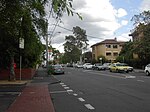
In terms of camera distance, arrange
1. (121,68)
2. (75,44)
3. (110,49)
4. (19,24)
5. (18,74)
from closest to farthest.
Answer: (19,24) → (18,74) → (121,68) → (110,49) → (75,44)

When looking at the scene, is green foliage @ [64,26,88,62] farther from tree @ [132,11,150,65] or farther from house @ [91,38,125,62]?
tree @ [132,11,150,65]

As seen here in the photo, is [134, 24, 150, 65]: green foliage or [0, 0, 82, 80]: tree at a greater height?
[134, 24, 150, 65]: green foliage

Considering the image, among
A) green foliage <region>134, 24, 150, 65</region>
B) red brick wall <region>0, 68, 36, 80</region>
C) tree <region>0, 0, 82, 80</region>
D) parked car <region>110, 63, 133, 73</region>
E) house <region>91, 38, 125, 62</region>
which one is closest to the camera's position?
tree <region>0, 0, 82, 80</region>

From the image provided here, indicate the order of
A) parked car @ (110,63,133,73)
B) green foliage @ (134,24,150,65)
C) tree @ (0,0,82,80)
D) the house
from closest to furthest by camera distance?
tree @ (0,0,82,80) < parked car @ (110,63,133,73) < green foliage @ (134,24,150,65) < the house

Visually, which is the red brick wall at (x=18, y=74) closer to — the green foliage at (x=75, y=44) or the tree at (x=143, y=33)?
the tree at (x=143, y=33)

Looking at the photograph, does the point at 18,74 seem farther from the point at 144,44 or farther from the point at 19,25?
the point at 144,44

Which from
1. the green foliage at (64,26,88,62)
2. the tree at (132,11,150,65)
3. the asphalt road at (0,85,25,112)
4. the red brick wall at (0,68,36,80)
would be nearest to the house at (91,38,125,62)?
the green foliage at (64,26,88,62)

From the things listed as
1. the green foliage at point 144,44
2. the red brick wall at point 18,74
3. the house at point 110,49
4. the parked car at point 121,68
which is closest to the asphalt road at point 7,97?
the red brick wall at point 18,74

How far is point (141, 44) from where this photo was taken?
184 ft

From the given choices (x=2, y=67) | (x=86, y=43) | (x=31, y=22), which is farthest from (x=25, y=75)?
(x=86, y=43)

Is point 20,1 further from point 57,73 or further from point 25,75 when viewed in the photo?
point 57,73

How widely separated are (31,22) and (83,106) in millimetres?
9238

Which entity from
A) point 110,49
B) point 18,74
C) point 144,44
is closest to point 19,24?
point 18,74

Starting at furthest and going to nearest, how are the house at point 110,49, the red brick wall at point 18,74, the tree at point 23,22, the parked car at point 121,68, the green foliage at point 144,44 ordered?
the house at point 110,49 < the green foliage at point 144,44 < the parked car at point 121,68 < the red brick wall at point 18,74 < the tree at point 23,22
